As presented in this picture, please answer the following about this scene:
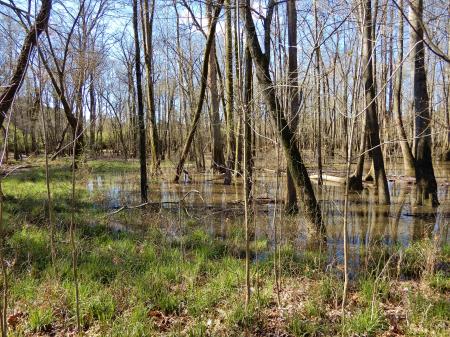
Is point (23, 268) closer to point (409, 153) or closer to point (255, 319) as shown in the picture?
point (255, 319)

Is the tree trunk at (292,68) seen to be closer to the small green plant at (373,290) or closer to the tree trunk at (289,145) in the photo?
the tree trunk at (289,145)

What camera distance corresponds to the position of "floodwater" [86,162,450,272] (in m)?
5.97

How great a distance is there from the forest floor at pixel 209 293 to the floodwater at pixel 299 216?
46 cm

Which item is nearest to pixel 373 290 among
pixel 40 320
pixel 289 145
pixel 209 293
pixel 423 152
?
pixel 209 293

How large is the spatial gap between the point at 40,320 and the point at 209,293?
1546mm

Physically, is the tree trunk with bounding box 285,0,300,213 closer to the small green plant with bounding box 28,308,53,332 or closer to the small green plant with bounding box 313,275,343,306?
the small green plant with bounding box 313,275,343,306

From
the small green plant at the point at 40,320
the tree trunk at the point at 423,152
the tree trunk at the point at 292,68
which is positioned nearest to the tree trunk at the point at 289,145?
the tree trunk at the point at 292,68

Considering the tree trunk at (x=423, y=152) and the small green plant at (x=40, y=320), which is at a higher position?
the tree trunk at (x=423, y=152)

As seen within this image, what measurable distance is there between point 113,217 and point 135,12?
4.74 metres

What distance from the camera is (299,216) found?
703cm

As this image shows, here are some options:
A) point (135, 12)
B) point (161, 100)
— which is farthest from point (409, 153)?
point (161, 100)

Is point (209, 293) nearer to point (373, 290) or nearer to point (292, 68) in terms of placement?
point (373, 290)

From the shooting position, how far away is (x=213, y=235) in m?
6.86

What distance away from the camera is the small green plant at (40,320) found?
3336mm
